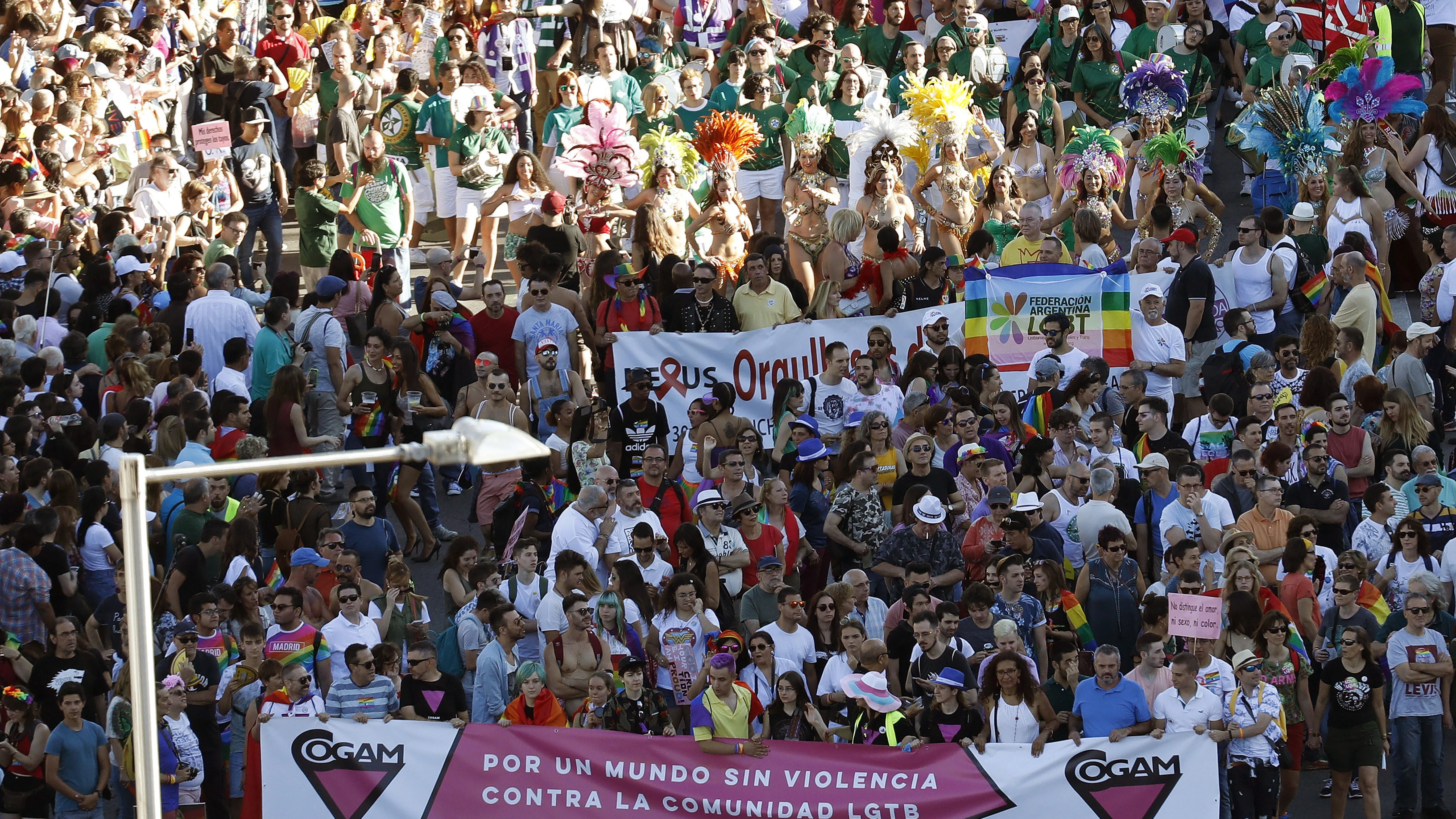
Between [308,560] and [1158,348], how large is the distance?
21.3 feet

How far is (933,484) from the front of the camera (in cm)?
1482

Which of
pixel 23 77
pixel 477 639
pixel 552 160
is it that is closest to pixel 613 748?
pixel 477 639

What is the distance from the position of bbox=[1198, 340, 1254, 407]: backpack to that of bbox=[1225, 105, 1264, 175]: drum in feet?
10.4

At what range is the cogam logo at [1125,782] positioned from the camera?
1248 centimetres

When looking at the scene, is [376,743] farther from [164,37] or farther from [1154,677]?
[164,37]

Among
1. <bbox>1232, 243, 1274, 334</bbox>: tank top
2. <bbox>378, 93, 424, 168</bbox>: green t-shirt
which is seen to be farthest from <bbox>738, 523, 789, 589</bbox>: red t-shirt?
<bbox>378, 93, 424, 168</bbox>: green t-shirt

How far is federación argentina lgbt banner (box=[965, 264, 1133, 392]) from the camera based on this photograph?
1711cm

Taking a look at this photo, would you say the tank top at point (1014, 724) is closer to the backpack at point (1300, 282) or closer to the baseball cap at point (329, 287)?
the backpack at point (1300, 282)

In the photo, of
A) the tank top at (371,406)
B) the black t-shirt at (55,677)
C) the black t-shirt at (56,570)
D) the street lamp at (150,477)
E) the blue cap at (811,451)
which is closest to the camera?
the street lamp at (150,477)

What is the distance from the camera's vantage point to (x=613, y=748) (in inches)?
503

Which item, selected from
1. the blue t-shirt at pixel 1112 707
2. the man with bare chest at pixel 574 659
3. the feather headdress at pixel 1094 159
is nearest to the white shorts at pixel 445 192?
the feather headdress at pixel 1094 159

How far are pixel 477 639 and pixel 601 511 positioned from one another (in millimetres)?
1286

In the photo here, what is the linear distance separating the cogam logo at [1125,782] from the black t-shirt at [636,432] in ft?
15.2

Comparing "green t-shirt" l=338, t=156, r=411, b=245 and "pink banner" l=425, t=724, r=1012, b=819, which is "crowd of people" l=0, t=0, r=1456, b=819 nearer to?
"green t-shirt" l=338, t=156, r=411, b=245
